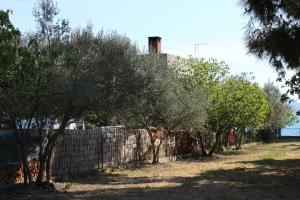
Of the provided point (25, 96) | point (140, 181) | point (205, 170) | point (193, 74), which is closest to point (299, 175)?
point (205, 170)

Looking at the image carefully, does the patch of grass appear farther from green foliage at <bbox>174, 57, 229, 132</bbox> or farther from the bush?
the bush

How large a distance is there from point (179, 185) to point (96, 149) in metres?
5.92

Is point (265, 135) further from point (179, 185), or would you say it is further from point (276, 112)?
point (179, 185)

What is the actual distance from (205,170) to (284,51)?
9862 millimetres

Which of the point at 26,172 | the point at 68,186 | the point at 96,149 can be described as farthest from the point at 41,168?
the point at 96,149

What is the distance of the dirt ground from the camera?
1452 cm

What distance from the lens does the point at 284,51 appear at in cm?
1424

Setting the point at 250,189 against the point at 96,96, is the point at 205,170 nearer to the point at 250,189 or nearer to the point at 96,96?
the point at 250,189

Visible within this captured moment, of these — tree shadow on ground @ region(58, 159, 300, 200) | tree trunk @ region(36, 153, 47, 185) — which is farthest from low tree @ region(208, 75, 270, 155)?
tree trunk @ region(36, 153, 47, 185)

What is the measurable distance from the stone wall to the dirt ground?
662mm

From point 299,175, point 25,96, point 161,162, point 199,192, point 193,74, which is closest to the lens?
point 25,96

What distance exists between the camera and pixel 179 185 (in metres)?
17.1

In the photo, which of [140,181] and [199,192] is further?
[140,181]

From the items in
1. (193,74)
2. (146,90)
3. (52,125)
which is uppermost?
(193,74)
